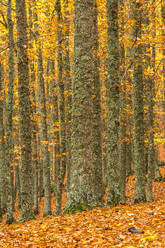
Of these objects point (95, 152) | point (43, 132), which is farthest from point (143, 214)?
point (43, 132)

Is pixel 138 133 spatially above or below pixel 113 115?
below

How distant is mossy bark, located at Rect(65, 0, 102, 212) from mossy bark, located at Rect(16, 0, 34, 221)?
7.58 ft

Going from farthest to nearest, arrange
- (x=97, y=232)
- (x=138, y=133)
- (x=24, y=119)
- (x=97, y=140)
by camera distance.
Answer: (x=97, y=140), (x=138, y=133), (x=24, y=119), (x=97, y=232)

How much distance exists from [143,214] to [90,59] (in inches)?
171

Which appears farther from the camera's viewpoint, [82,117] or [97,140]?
[97,140]

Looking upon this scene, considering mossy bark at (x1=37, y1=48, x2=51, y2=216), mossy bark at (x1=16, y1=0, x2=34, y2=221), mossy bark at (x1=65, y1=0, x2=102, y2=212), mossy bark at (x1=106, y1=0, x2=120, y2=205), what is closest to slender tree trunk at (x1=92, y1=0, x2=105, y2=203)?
mossy bark at (x1=106, y1=0, x2=120, y2=205)

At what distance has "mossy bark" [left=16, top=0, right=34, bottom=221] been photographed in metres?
9.75

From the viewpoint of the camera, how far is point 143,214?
709 cm

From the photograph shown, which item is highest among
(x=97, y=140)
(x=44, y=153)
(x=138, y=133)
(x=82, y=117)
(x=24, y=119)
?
(x=24, y=119)

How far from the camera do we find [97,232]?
585cm

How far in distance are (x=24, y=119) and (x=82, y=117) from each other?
2.72 m

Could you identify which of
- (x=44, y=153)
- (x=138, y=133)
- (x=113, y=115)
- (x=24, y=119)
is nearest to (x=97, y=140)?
(x=138, y=133)

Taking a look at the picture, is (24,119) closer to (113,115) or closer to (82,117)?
(82,117)

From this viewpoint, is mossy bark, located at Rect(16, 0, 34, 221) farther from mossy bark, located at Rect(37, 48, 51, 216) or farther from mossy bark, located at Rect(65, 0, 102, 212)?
mossy bark, located at Rect(37, 48, 51, 216)
